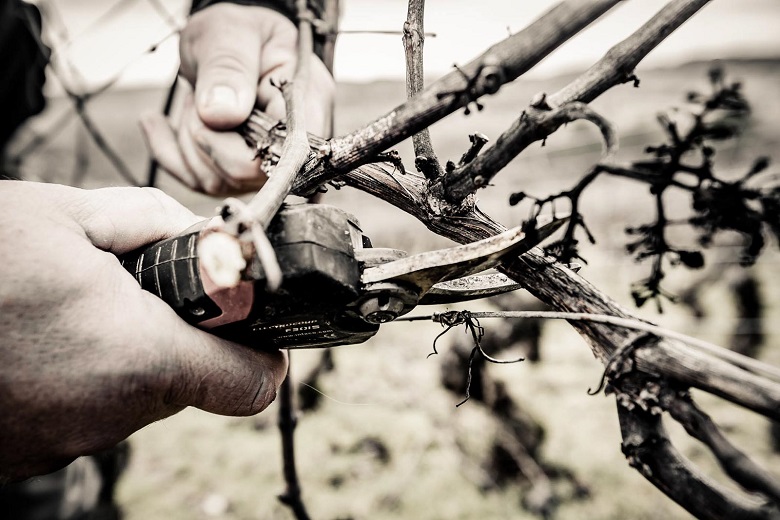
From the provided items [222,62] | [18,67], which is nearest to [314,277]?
[222,62]

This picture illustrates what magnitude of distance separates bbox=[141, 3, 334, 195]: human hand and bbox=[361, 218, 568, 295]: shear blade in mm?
616

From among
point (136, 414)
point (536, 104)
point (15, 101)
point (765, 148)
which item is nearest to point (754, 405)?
point (536, 104)

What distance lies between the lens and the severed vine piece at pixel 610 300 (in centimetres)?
57

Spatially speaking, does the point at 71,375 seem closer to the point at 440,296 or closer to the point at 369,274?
the point at 369,274

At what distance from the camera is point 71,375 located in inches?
24.5

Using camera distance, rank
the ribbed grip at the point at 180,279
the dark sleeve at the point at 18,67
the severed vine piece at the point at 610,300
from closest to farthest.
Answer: the severed vine piece at the point at 610,300
the ribbed grip at the point at 180,279
the dark sleeve at the point at 18,67

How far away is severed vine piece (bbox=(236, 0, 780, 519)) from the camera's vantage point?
0.57 meters

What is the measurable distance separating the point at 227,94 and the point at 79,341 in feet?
2.41

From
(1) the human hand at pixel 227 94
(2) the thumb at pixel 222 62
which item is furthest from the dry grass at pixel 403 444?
(2) the thumb at pixel 222 62

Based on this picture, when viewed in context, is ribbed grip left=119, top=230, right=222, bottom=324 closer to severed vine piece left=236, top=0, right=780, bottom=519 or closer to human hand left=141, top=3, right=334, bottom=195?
severed vine piece left=236, top=0, right=780, bottom=519

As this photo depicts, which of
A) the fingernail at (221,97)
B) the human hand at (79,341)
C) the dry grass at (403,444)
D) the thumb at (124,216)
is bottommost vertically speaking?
the dry grass at (403,444)

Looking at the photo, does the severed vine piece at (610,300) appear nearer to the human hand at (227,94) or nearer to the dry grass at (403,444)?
the human hand at (227,94)

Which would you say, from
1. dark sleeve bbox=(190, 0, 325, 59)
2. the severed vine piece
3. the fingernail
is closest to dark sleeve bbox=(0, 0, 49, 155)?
dark sleeve bbox=(190, 0, 325, 59)

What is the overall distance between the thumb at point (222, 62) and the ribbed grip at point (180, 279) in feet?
1.77
